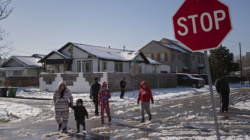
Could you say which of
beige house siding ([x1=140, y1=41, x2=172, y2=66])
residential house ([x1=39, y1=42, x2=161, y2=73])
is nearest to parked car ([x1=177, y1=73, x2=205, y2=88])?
residential house ([x1=39, y1=42, x2=161, y2=73])

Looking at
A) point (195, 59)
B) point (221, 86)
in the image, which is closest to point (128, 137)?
point (221, 86)

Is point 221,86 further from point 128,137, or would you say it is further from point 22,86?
point 22,86

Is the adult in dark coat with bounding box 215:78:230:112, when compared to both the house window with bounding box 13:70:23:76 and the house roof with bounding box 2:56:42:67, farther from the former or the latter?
the house window with bounding box 13:70:23:76

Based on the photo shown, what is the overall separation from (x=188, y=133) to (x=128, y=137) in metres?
1.86

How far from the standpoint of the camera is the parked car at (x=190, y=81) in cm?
3474

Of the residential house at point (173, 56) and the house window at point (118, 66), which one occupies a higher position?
the residential house at point (173, 56)

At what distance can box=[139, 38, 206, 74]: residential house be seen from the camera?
170 ft

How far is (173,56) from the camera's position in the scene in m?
52.3

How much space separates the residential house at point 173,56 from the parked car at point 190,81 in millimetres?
13473

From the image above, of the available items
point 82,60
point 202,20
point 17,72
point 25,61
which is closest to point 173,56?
point 82,60

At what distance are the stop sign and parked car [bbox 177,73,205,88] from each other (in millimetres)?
32317

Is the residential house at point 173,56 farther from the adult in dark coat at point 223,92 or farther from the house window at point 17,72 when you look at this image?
the adult in dark coat at point 223,92

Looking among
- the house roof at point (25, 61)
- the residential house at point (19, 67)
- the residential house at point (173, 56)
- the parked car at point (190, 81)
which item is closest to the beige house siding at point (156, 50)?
the residential house at point (173, 56)

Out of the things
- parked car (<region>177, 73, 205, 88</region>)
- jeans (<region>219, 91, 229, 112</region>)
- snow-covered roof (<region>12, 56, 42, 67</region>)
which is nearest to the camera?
jeans (<region>219, 91, 229, 112</region>)
